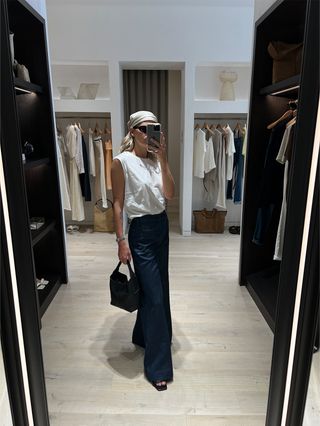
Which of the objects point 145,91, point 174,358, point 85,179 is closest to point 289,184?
point 174,358

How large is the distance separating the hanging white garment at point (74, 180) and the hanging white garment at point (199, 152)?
1440 millimetres

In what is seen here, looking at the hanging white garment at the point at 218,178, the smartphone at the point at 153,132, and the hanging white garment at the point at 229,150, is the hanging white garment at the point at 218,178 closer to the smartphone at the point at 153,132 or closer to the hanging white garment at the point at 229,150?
the hanging white garment at the point at 229,150

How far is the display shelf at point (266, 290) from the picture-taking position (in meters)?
2.20

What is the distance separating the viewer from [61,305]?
243cm

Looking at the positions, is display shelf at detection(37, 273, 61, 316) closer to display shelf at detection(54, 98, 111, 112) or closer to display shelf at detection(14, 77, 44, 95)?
display shelf at detection(14, 77, 44, 95)

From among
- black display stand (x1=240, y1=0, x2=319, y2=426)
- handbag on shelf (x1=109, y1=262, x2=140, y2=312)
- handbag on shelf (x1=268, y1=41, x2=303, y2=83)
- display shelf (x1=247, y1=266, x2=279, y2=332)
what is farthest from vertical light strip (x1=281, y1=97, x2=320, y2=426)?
handbag on shelf (x1=268, y1=41, x2=303, y2=83)

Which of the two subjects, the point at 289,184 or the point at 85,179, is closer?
the point at 289,184

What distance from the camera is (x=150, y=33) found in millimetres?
3439

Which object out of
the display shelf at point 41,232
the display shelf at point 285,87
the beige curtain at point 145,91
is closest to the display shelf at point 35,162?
the display shelf at point 41,232

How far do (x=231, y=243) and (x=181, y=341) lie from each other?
6.49ft

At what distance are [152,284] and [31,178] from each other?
1.48 metres

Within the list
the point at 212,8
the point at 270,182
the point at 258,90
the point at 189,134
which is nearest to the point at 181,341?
the point at 270,182

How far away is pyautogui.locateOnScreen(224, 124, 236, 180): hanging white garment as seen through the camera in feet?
12.5

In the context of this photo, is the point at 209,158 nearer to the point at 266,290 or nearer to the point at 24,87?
the point at 266,290
